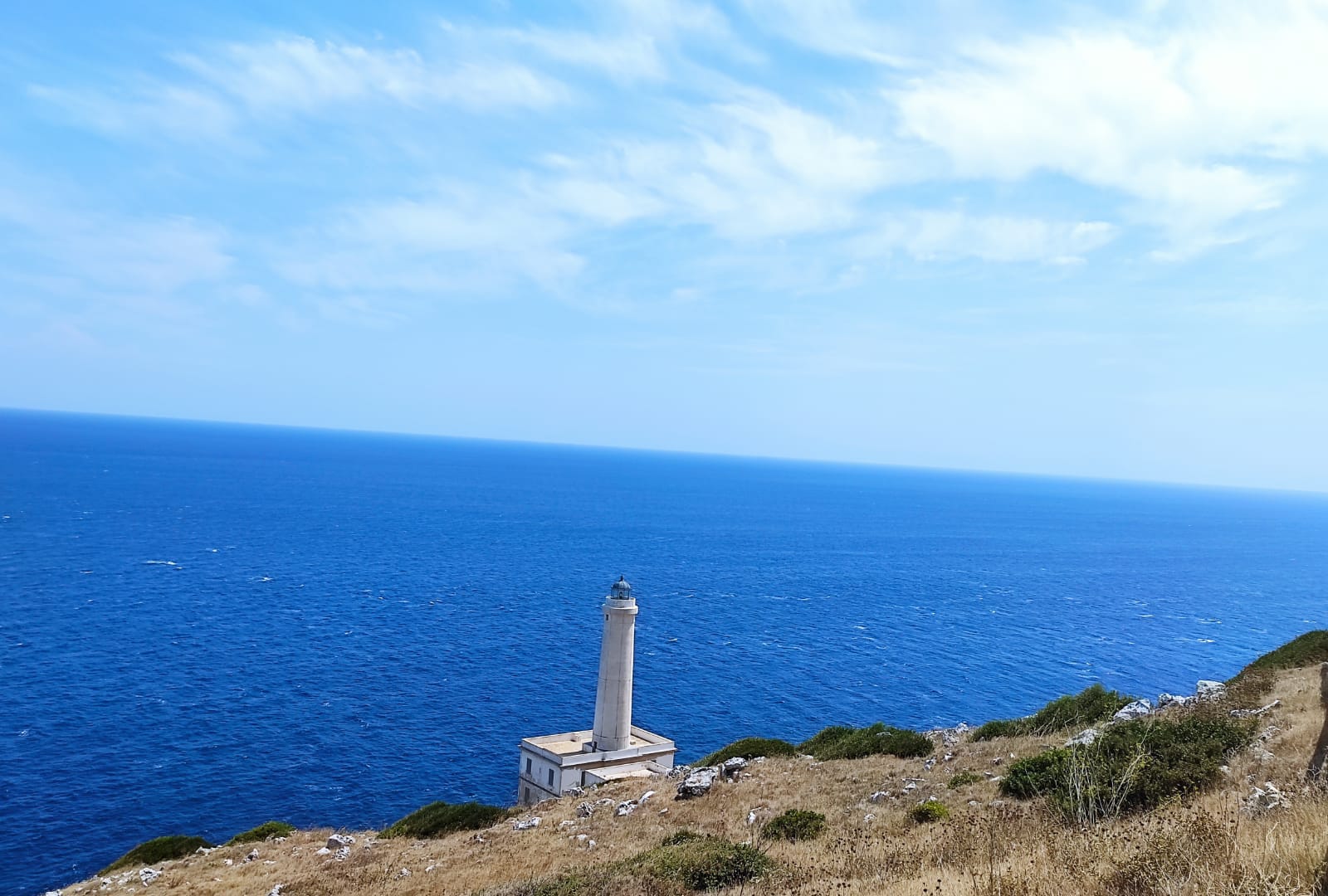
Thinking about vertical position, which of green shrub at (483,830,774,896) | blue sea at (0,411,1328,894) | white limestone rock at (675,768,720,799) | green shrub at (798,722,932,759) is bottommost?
blue sea at (0,411,1328,894)

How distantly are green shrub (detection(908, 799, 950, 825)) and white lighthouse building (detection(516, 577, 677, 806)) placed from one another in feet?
65.2

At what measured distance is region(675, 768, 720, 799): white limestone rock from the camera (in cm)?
2731

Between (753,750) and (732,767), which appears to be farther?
(753,750)

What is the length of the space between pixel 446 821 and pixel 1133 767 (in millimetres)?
24949

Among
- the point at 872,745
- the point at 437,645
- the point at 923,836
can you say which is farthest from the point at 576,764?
the point at 437,645

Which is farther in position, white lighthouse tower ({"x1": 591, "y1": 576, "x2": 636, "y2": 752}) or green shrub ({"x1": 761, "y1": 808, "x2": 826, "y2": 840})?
white lighthouse tower ({"x1": 591, "y1": 576, "x2": 636, "y2": 752})

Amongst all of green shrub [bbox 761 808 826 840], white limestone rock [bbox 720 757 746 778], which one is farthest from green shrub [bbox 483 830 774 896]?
white limestone rock [bbox 720 757 746 778]

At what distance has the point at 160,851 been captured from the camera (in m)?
32.4

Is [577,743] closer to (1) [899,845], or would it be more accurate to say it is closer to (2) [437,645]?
(1) [899,845]

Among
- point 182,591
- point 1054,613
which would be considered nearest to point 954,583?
point 1054,613

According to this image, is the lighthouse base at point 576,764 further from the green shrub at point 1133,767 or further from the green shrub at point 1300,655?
the green shrub at point 1300,655

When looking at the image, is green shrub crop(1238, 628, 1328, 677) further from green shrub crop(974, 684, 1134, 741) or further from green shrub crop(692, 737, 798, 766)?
green shrub crop(692, 737, 798, 766)

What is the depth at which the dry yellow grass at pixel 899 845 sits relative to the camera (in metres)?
8.70

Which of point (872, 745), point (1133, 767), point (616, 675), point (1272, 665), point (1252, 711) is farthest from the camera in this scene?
point (616, 675)
